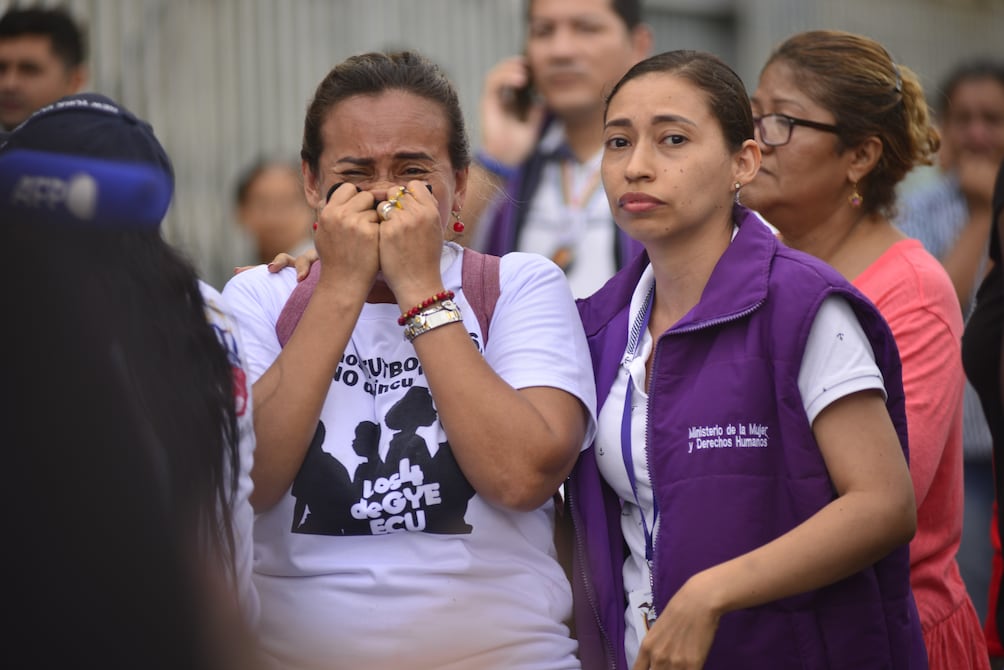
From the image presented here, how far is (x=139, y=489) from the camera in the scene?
1210 mm

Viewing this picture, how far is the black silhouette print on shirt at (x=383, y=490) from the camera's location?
2328mm

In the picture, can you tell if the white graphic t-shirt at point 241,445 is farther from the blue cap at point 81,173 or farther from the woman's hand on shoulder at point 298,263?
the woman's hand on shoulder at point 298,263

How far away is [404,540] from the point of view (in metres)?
2.34

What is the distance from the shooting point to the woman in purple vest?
223 cm

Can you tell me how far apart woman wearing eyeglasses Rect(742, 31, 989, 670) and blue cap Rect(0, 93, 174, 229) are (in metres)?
1.82

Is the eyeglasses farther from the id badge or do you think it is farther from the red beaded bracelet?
the id badge

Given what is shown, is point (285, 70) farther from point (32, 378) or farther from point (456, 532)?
point (32, 378)

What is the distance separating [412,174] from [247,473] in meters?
0.81

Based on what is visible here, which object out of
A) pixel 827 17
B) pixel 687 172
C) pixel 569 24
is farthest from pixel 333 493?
pixel 827 17

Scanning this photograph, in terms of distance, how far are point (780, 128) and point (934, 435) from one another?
0.85 meters

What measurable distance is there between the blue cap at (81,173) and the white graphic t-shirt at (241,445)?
0.42 m

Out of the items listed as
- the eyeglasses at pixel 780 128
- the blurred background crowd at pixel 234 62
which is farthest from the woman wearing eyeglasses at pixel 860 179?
the blurred background crowd at pixel 234 62

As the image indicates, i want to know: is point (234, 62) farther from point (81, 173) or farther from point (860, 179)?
point (81, 173)

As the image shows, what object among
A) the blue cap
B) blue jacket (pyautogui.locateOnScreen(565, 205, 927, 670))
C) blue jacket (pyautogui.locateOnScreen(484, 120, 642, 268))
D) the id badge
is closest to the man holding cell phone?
blue jacket (pyautogui.locateOnScreen(484, 120, 642, 268))
